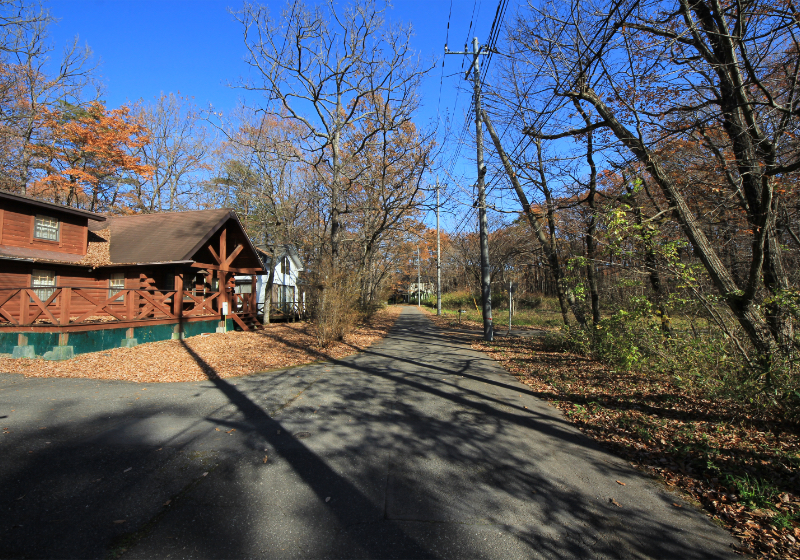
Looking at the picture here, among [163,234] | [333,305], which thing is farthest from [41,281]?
[333,305]

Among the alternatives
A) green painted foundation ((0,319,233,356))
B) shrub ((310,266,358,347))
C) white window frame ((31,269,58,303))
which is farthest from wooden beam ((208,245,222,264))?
shrub ((310,266,358,347))

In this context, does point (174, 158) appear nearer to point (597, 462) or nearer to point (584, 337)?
point (584, 337)

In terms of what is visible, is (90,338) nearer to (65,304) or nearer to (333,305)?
(65,304)

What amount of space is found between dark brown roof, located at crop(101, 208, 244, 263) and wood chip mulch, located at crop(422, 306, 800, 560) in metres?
13.4

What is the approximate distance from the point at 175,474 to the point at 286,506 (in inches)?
52.9

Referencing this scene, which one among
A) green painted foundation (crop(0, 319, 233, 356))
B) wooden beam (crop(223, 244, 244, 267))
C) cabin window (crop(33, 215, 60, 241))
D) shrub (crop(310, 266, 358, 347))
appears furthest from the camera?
wooden beam (crop(223, 244, 244, 267))

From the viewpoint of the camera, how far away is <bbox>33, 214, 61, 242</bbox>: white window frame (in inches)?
554

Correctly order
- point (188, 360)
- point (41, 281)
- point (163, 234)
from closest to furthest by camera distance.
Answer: point (188, 360) < point (41, 281) < point (163, 234)

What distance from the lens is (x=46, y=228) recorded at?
1440 centimetres

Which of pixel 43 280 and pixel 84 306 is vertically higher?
pixel 43 280

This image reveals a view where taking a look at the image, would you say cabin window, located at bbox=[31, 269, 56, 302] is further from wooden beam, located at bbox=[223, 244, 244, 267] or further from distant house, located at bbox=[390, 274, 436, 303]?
distant house, located at bbox=[390, 274, 436, 303]

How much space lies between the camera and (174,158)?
29312mm

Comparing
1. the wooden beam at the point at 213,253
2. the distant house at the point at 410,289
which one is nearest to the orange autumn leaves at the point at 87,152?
the wooden beam at the point at 213,253

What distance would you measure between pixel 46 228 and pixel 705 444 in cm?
1965
